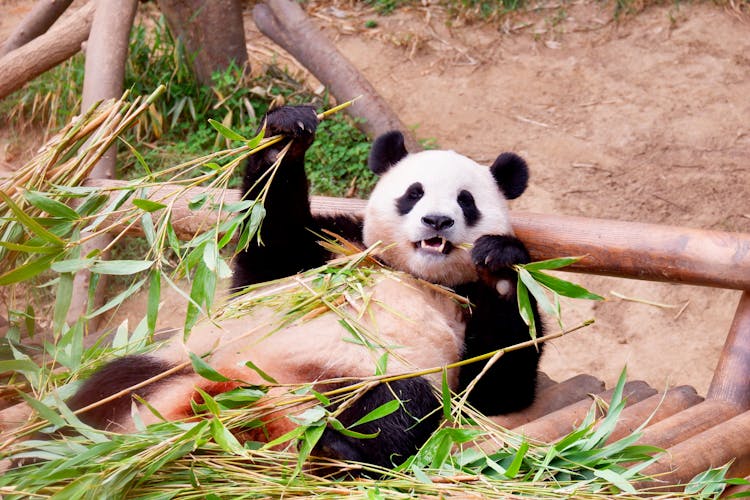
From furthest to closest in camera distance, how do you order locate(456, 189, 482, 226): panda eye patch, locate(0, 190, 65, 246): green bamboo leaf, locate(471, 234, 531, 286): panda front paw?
locate(456, 189, 482, 226): panda eye patch
locate(471, 234, 531, 286): panda front paw
locate(0, 190, 65, 246): green bamboo leaf

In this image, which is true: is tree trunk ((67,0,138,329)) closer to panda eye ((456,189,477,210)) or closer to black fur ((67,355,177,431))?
black fur ((67,355,177,431))

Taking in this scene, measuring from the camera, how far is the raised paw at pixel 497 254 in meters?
2.65

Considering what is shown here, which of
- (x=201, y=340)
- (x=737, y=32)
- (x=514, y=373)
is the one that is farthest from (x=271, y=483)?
(x=737, y=32)

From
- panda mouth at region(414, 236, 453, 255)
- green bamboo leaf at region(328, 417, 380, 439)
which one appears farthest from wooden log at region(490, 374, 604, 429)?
green bamboo leaf at region(328, 417, 380, 439)

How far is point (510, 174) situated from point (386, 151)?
49cm

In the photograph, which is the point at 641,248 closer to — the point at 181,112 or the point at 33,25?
the point at 181,112

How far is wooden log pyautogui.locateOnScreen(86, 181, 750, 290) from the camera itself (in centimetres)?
282

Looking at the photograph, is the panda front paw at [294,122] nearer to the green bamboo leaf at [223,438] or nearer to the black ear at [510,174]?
the black ear at [510,174]

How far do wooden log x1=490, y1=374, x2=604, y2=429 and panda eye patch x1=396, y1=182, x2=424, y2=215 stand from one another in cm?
79

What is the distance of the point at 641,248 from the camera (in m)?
2.91

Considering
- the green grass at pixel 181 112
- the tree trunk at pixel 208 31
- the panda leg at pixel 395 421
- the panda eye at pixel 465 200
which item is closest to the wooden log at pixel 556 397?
the panda leg at pixel 395 421

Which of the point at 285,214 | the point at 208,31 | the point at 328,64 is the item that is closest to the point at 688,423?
the point at 285,214

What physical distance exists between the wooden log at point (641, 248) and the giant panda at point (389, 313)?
16cm

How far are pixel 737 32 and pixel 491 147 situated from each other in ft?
8.18
